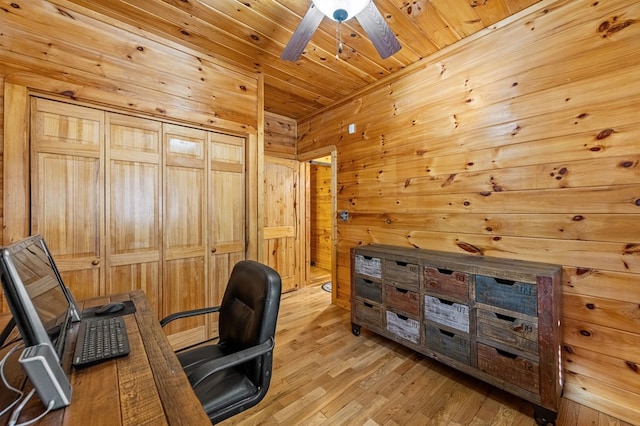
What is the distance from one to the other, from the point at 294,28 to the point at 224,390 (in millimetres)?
2426

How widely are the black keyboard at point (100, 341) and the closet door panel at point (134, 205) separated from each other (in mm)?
921

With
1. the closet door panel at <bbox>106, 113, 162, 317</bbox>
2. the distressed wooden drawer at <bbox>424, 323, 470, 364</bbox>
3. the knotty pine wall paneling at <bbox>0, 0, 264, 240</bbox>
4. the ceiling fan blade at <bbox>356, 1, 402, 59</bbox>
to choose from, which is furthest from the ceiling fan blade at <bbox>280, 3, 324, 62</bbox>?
the distressed wooden drawer at <bbox>424, 323, 470, 364</bbox>

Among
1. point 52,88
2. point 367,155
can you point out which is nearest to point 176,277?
point 52,88

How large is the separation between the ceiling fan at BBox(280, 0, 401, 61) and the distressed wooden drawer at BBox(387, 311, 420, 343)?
2.08 metres

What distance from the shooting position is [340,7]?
55.6 inches

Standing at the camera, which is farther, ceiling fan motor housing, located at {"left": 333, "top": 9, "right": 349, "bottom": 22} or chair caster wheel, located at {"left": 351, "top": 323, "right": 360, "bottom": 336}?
chair caster wheel, located at {"left": 351, "top": 323, "right": 360, "bottom": 336}

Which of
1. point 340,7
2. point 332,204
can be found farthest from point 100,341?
point 332,204

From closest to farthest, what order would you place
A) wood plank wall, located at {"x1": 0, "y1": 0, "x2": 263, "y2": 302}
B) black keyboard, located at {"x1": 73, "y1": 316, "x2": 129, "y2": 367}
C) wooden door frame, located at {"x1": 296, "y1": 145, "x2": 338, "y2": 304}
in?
black keyboard, located at {"x1": 73, "y1": 316, "x2": 129, "y2": 367} < wood plank wall, located at {"x1": 0, "y1": 0, "x2": 263, "y2": 302} < wooden door frame, located at {"x1": 296, "y1": 145, "x2": 338, "y2": 304}

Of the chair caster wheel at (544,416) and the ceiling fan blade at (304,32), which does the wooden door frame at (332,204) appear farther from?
the chair caster wheel at (544,416)

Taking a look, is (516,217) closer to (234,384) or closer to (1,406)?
(234,384)

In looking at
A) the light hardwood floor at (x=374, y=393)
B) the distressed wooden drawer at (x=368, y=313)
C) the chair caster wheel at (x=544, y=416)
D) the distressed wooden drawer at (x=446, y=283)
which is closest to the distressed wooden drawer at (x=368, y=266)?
the distressed wooden drawer at (x=368, y=313)

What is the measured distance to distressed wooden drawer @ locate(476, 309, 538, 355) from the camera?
5.09 ft

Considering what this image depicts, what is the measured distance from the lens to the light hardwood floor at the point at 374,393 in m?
1.60

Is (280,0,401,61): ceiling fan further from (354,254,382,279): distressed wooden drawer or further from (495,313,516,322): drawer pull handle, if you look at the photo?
(495,313,516,322): drawer pull handle
